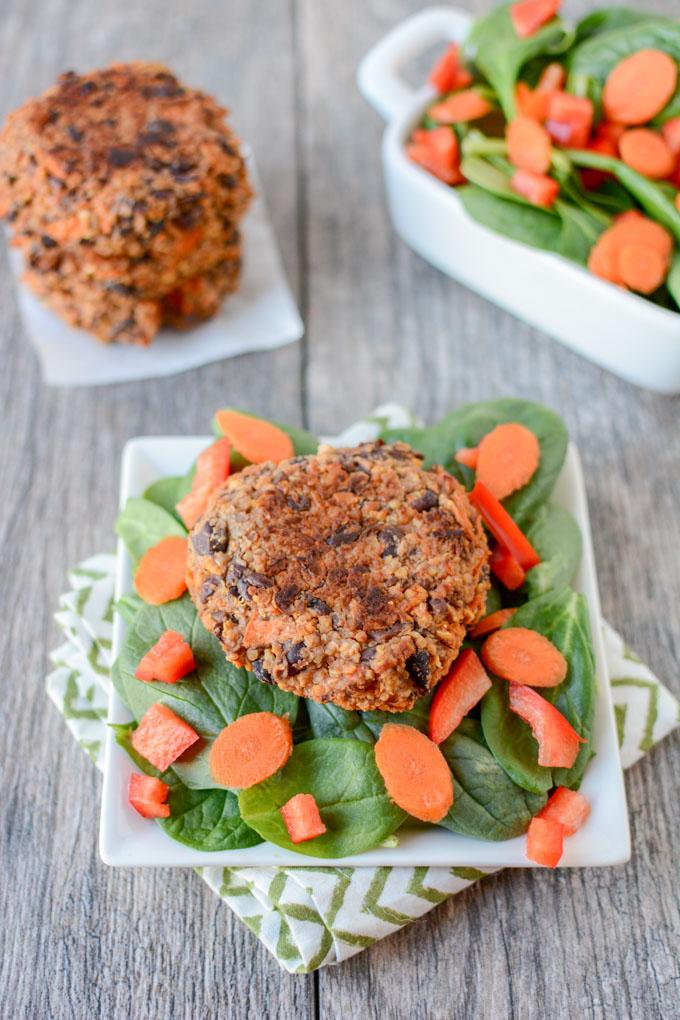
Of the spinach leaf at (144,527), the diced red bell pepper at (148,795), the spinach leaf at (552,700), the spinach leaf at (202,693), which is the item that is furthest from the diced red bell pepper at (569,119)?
the diced red bell pepper at (148,795)

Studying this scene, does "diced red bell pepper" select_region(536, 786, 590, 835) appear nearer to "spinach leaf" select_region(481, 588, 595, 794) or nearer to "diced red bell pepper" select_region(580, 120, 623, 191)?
"spinach leaf" select_region(481, 588, 595, 794)

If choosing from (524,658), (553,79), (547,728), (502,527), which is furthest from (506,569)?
(553,79)

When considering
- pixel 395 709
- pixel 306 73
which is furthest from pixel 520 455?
pixel 306 73

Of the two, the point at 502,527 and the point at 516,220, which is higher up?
the point at 516,220

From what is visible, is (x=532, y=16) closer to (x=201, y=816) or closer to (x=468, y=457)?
(x=468, y=457)

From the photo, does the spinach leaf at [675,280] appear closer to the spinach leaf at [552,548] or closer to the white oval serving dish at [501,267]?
the white oval serving dish at [501,267]

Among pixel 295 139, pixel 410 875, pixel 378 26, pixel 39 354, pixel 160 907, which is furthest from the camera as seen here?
pixel 378 26

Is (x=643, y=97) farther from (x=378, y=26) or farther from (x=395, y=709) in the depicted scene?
(x=395, y=709)
